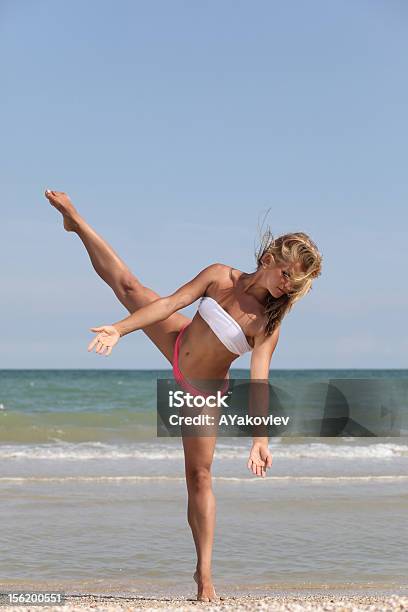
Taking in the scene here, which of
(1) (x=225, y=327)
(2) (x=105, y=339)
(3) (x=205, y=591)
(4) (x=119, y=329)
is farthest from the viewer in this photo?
(3) (x=205, y=591)

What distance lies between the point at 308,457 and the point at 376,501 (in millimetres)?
4507

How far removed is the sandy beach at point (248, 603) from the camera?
13.9 feet

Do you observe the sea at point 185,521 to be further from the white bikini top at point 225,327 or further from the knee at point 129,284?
the knee at point 129,284

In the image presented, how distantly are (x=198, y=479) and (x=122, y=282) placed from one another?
128 cm

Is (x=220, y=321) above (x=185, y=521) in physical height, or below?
above

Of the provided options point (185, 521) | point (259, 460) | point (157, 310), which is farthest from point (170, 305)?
point (185, 521)

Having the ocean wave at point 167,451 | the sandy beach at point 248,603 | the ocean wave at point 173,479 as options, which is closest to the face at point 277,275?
the sandy beach at point 248,603

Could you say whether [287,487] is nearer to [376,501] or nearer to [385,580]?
[376,501]

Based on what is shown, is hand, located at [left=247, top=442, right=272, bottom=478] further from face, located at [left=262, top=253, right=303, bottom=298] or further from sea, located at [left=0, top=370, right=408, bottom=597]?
sea, located at [left=0, top=370, right=408, bottom=597]

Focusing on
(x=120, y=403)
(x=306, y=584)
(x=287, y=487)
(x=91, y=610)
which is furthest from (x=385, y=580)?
(x=120, y=403)

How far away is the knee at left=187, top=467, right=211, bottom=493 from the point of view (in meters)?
5.05

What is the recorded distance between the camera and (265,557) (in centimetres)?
677

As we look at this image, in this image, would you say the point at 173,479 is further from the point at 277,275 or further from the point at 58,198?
the point at 277,275

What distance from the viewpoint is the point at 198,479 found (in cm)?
507
